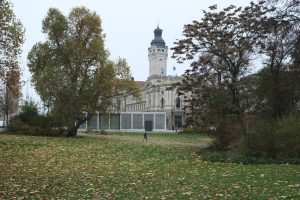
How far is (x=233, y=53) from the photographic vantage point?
2742cm

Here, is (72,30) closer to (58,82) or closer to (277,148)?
(58,82)

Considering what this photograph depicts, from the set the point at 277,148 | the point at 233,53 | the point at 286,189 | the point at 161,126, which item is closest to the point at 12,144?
→ the point at 233,53

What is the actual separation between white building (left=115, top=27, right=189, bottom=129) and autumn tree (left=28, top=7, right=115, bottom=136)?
53925 millimetres

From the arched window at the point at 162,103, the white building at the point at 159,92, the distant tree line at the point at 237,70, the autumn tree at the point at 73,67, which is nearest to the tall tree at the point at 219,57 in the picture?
the distant tree line at the point at 237,70

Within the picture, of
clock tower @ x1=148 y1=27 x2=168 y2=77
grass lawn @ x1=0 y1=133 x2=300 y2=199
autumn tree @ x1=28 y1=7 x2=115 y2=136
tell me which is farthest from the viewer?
clock tower @ x1=148 y1=27 x2=168 y2=77

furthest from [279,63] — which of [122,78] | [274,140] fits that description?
[122,78]

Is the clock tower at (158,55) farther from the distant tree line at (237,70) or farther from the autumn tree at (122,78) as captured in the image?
the distant tree line at (237,70)

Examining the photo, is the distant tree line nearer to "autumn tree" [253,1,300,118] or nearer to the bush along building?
"autumn tree" [253,1,300,118]

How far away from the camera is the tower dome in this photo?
139712mm

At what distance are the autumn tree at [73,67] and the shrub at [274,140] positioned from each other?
84.1 feet

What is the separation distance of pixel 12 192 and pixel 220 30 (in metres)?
20.1

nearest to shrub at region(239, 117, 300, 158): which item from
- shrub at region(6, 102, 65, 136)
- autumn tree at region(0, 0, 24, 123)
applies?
autumn tree at region(0, 0, 24, 123)

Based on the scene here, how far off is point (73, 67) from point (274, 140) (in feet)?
101

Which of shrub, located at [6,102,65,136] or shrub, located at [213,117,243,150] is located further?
shrub, located at [6,102,65,136]
